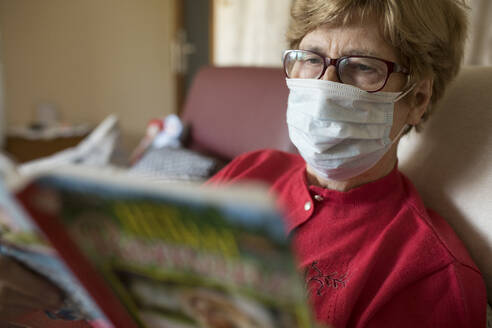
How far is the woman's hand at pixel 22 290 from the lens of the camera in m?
0.52

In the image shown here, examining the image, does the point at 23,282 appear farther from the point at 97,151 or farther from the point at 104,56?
the point at 104,56

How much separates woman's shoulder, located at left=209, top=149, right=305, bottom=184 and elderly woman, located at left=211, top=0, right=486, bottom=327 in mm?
158

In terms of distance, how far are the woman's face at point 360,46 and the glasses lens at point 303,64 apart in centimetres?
2

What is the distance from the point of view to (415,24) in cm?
76

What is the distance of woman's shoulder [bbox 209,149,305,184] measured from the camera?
40.5 inches

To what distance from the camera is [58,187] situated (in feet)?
1.13

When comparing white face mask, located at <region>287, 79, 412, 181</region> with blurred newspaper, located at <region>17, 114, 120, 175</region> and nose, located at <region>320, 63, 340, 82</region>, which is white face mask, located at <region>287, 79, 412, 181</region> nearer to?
nose, located at <region>320, 63, 340, 82</region>

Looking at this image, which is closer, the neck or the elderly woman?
the elderly woman

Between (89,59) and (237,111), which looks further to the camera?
(89,59)

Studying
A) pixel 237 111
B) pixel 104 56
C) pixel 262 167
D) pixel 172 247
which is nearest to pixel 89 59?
pixel 104 56

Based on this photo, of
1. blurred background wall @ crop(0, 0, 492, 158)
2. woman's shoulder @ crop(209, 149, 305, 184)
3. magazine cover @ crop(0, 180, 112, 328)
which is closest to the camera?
magazine cover @ crop(0, 180, 112, 328)

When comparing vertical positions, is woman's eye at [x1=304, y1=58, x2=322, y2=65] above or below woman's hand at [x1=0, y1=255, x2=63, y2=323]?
above

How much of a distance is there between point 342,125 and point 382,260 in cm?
27

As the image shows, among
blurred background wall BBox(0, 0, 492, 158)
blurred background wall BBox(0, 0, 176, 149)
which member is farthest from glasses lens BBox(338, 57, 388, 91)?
blurred background wall BBox(0, 0, 176, 149)
